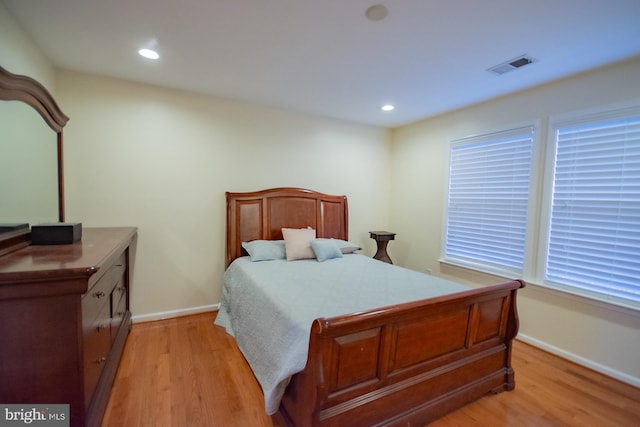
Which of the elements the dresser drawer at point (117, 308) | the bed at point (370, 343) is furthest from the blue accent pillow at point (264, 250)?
the dresser drawer at point (117, 308)

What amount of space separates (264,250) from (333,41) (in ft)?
6.86

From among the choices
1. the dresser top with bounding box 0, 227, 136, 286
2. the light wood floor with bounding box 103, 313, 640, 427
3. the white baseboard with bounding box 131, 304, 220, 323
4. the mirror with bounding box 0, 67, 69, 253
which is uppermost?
the mirror with bounding box 0, 67, 69, 253

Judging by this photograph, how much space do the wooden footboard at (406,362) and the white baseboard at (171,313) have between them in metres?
1.89

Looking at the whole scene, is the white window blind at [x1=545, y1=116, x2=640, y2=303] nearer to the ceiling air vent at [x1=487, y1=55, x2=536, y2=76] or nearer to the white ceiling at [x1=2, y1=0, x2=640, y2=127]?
the white ceiling at [x1=2, y1=0, x2=640, y2=127]

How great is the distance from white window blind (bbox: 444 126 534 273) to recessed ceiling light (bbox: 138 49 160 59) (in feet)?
10.7

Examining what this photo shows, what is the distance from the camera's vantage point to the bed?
1.47 metres

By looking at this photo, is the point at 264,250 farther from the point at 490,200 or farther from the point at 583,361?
the point at 583,361

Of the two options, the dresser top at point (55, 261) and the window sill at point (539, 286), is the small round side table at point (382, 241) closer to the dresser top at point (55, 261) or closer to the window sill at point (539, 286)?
the window sill at point (539, 286)

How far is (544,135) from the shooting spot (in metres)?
2.69

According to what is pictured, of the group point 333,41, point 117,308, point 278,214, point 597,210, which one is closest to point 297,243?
point 278,214

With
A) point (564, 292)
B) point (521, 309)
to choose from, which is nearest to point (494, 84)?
point (564, 292)

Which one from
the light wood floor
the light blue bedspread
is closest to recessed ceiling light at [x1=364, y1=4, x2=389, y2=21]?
the light blue bedspread

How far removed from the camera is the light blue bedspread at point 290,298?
1662mm

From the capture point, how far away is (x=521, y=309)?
2879mm
